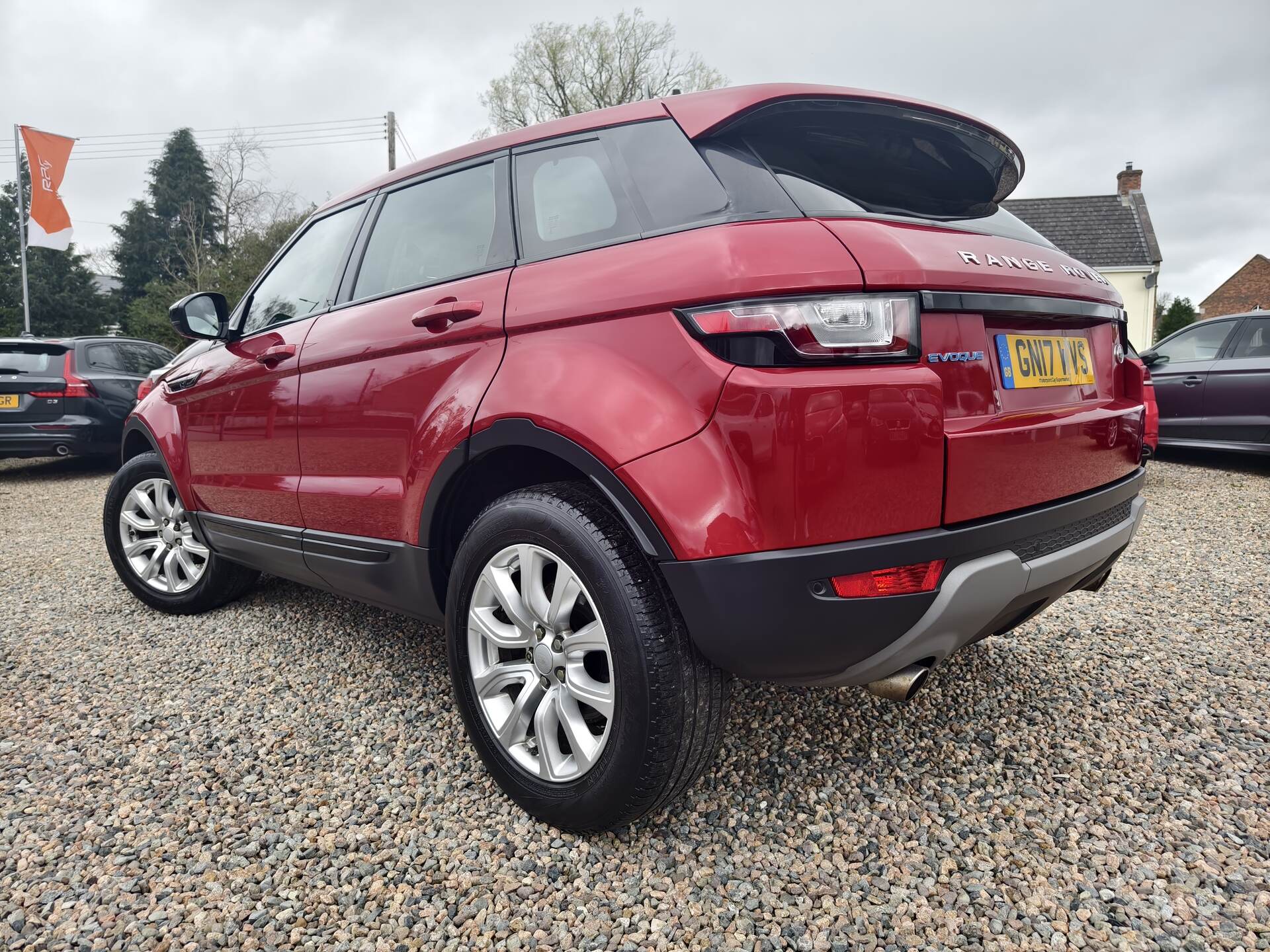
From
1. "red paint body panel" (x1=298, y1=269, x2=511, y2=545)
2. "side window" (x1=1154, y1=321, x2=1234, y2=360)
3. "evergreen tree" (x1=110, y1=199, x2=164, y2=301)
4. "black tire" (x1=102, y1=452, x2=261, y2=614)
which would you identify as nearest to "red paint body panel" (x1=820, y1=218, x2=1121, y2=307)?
"red paint body panel" (x1=298, y1=269, x2=511, y2=545)

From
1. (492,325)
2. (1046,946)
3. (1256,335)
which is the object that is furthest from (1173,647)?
(1256,335)

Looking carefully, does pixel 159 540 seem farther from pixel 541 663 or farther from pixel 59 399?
pixel 59 399

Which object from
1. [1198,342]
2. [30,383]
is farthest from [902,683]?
[30,383]

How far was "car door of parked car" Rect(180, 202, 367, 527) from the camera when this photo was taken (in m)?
2.68

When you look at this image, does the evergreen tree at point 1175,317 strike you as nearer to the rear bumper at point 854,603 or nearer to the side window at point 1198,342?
the side window at point 1198,342

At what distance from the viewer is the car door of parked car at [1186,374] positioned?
7273 mm

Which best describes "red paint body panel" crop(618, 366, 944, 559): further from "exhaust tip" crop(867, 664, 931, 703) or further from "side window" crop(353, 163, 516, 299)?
"side window" crop(353, 163, 516, 299)

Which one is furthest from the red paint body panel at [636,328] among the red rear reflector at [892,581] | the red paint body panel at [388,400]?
the red rear reflector at [892,581]

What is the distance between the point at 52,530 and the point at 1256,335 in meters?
10.3

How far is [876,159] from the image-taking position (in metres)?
1.79

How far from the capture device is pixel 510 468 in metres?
2.03

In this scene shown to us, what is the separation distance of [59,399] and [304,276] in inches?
259

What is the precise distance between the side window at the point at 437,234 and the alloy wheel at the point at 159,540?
1717 millimetres

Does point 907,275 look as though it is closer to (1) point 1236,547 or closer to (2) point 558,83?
(1) point 1236,547
